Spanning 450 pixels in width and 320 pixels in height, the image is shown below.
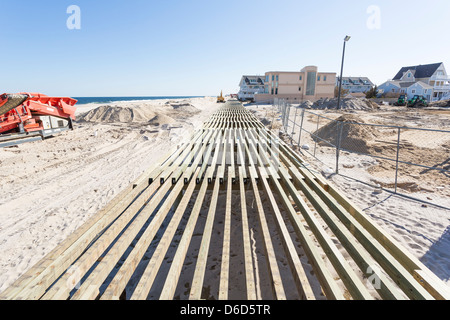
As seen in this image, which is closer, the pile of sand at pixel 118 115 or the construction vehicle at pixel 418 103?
the pile of sand at pixel 118 115

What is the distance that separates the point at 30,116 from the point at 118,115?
10302mm

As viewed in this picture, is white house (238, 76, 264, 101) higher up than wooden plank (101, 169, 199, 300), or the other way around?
white house (238, 76, 264, 101)

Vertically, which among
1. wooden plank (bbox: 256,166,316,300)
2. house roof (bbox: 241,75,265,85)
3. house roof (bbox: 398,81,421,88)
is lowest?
wooden plank (bbox: 256,166,316,300)

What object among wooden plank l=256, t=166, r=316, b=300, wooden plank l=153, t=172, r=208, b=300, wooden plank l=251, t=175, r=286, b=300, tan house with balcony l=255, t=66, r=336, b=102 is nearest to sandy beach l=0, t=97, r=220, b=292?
wooden plank l=153, t=172, r=208, b=300

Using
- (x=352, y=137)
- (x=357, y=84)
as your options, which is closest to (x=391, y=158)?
(x=352, y=137)

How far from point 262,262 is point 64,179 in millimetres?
6216

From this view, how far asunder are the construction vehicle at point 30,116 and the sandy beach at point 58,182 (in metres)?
0.48

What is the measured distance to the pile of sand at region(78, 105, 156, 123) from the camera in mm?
19364

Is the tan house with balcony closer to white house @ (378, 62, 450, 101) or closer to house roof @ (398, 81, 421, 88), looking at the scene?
white house @ (378, 62, 450, 101)

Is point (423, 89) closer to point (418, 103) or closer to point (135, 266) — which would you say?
point (418, 103)

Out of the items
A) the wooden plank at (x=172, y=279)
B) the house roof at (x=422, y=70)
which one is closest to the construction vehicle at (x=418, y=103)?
the house roof at (x=422, y=70)

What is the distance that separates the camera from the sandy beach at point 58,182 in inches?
143

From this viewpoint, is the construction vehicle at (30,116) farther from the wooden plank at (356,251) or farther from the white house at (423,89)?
the white house at (423,89)

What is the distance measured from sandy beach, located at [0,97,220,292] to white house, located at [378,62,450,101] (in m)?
59.7
